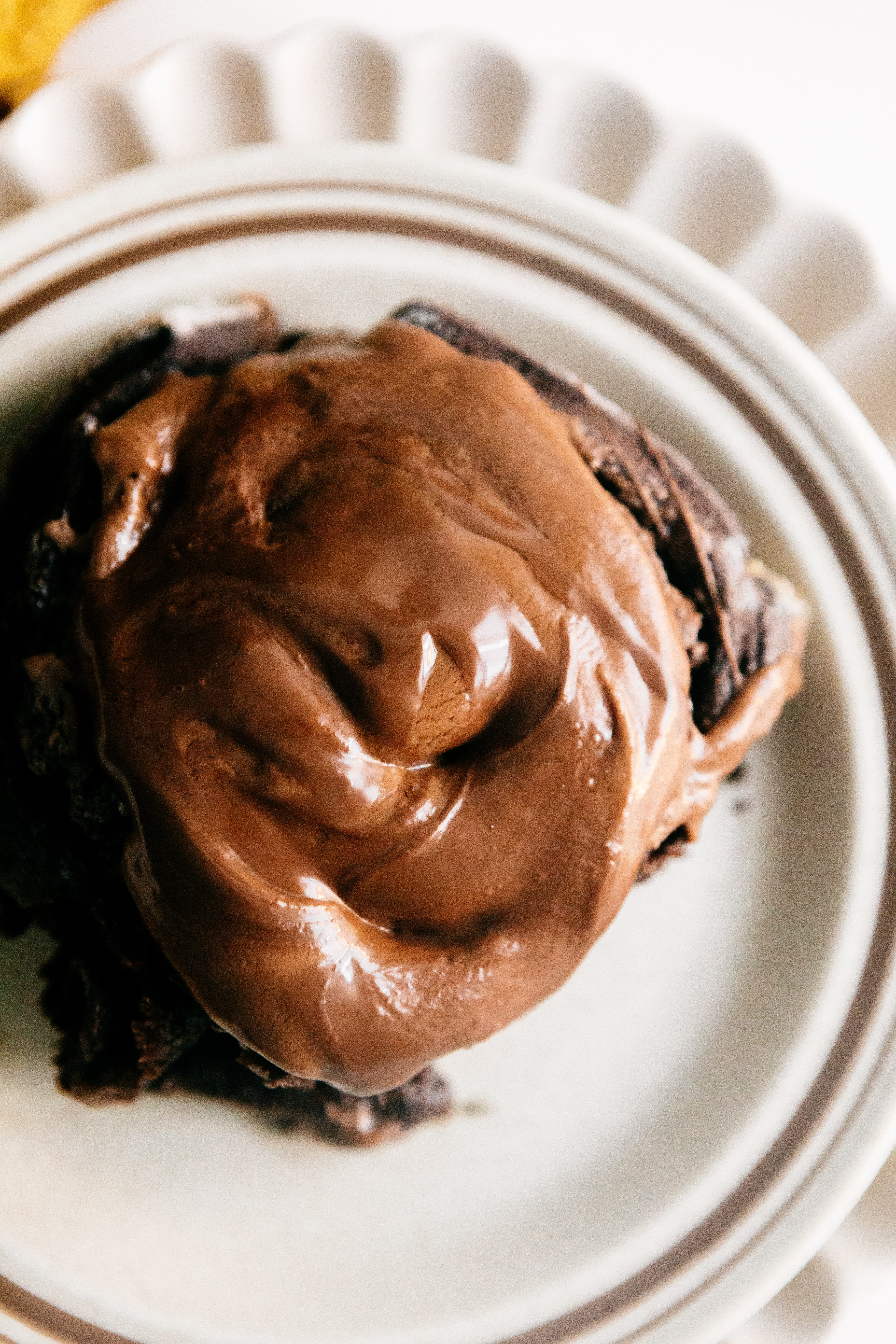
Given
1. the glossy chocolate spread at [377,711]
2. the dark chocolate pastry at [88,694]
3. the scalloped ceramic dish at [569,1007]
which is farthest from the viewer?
the scalloped ceramic dish at [569,1007]

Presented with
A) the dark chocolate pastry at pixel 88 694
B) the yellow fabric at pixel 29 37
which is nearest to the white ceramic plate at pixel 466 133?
the yellow fabric at pixel 29 37

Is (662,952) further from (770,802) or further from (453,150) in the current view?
(453,150)

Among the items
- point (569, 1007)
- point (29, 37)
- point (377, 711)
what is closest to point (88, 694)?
point (377, 711)

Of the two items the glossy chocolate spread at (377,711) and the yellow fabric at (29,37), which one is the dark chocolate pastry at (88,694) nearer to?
the glossy chocolate spread at (377,711)

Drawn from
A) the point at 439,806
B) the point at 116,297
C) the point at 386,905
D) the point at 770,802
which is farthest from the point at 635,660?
the point at 116,297

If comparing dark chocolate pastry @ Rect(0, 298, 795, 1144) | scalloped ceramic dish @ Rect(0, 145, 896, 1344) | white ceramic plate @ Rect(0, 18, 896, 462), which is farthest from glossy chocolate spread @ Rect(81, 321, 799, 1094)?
white ceramic plate @ Rect(0, 18, 896, 462)

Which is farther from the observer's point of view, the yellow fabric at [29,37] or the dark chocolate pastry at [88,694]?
the yellow fabric at [29,37]

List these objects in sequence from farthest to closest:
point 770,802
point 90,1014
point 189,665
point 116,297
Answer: point 770,802, point 116,297, point 90,1014, point 189,665
